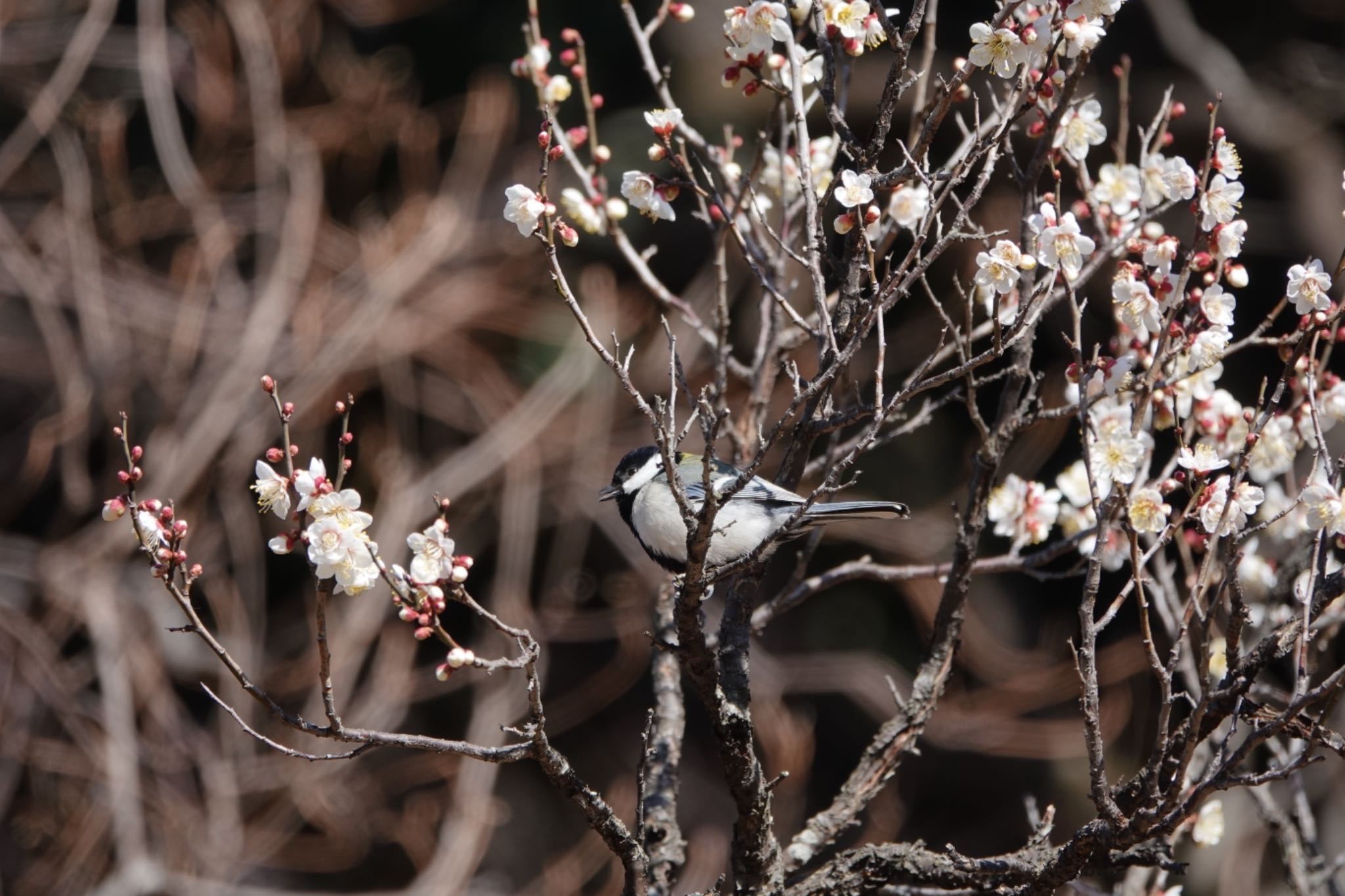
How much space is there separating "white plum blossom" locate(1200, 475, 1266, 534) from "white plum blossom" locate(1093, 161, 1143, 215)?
68 centimetres

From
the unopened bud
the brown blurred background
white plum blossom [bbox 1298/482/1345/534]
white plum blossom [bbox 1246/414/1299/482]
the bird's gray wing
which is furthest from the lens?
the brown blurred background

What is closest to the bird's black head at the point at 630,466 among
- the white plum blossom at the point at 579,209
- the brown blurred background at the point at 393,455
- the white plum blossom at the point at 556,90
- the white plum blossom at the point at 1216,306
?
the white plum blossom at the point at 579,209

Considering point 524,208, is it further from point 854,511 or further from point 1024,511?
point 1024,511

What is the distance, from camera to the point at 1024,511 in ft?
7.44

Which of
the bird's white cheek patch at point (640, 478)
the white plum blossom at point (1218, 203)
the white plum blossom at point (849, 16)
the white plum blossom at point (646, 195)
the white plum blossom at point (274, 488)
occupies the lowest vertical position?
the white plum blossom at point (274, 488)

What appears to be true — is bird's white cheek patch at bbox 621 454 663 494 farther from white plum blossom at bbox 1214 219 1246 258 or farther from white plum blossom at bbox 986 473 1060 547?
white plum blossom at bbox 1214 219 1246 258

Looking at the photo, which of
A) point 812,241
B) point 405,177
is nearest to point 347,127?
point 405,177

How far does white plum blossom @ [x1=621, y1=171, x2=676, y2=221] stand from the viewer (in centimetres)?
199

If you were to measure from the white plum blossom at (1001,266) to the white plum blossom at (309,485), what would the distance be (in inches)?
37.4

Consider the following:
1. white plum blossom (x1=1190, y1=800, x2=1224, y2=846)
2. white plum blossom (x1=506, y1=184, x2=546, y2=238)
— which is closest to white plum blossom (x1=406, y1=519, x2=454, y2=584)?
white plum blossom (x1=506, y1=184, x2=546, y2=238)

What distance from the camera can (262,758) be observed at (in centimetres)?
451

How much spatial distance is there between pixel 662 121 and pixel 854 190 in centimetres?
37

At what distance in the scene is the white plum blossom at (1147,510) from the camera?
5.96 ft

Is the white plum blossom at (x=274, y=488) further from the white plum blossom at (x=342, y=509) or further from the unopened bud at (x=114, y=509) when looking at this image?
the unopened bud at (x=114, y=509)
